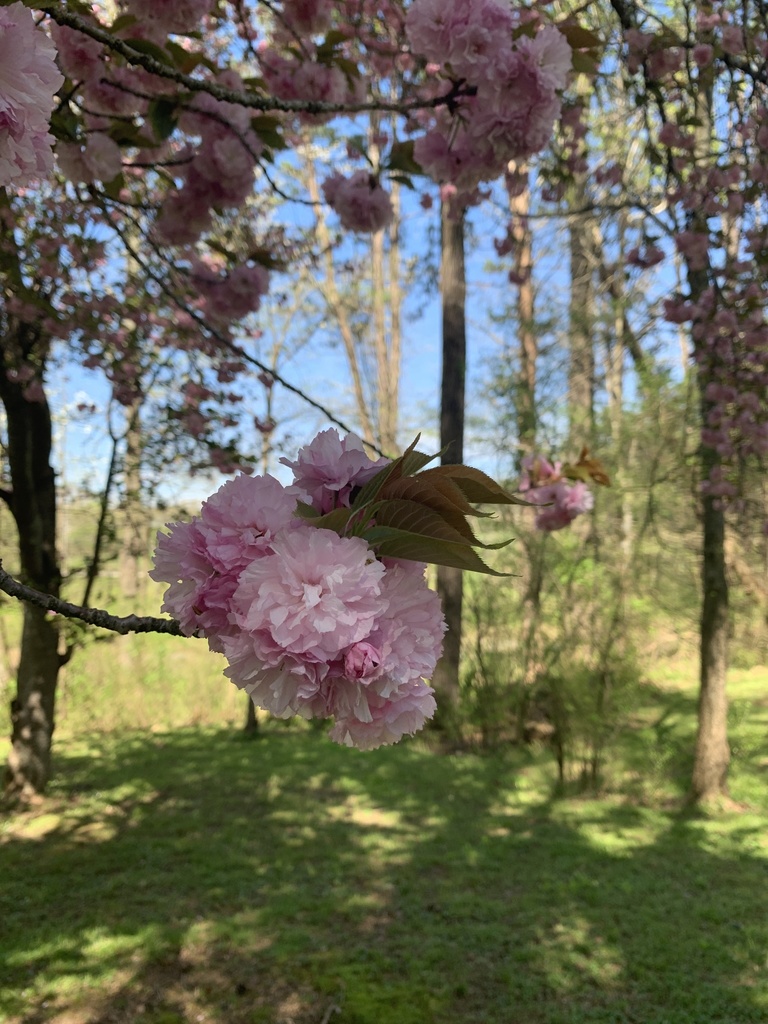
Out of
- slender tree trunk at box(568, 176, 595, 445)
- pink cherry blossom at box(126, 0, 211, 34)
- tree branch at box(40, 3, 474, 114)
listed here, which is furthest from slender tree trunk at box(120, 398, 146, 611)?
slender tree trunk at box(568, 176, 595, 445)

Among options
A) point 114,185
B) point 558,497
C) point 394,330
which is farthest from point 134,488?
point 394,330

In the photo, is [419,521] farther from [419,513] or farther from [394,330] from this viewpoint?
[394,330]

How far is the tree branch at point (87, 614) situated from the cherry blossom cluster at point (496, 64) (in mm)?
1105

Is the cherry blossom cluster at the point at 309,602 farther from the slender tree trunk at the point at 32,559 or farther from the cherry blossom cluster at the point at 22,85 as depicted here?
the slender tree trunk at the point at 32,559

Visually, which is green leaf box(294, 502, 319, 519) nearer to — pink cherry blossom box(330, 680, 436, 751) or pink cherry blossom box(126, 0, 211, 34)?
pink cherry blossom box(330, 680, 436, 751)

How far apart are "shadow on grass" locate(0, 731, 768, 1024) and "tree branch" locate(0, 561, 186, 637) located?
2080mm

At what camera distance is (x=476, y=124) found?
4.48 ft

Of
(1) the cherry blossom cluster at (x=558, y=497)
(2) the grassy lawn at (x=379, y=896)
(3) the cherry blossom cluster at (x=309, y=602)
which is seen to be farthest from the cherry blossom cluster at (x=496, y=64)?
(2) the grassy lawn at (x=379, y=896)

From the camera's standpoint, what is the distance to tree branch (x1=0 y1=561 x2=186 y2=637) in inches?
31.5

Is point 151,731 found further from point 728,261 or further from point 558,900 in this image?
point 728,261

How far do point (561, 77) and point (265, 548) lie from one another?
1.14 meters

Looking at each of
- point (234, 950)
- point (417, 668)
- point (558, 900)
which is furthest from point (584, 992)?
point (417, 668)

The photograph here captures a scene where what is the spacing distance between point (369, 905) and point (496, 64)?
3289mm

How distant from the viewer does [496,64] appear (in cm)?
124
